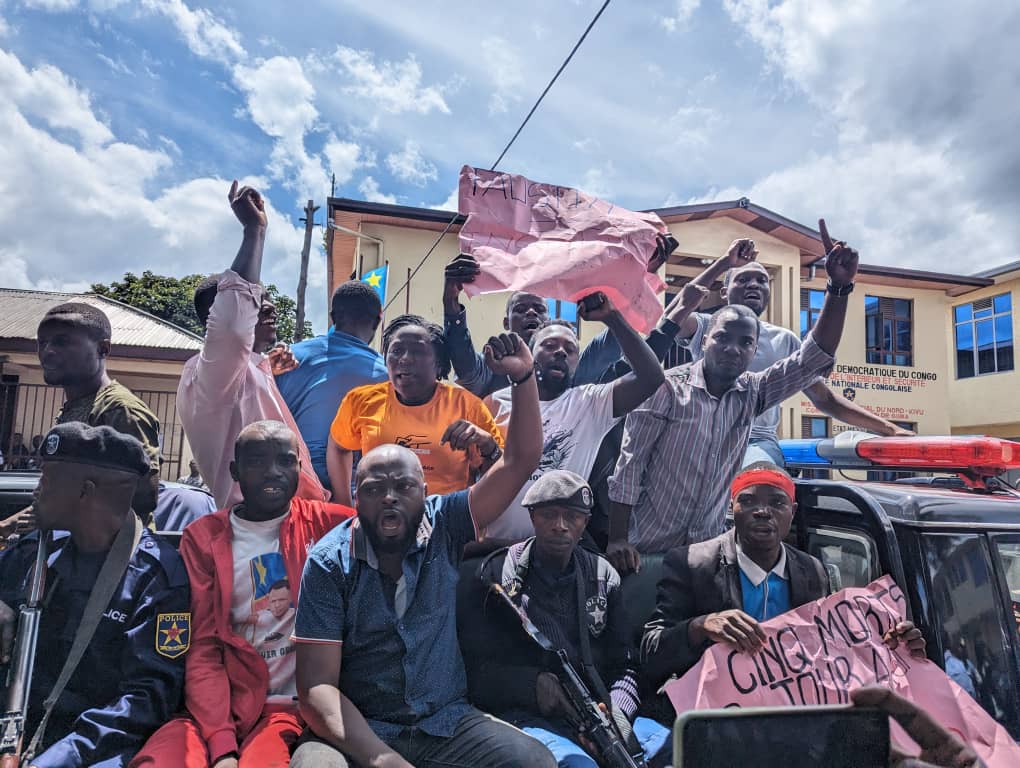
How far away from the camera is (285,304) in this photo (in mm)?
31875

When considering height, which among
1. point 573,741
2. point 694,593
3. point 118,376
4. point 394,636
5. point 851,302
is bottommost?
point 573,741

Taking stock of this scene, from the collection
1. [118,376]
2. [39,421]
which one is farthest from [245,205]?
[39,421]

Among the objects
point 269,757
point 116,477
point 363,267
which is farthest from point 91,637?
point 363,267

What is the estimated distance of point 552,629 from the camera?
272 centimetres

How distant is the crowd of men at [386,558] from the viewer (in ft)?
7.52

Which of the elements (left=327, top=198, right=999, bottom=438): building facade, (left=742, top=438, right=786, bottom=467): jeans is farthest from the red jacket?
(left=327, top=198, right=999, bottom=438): building facade

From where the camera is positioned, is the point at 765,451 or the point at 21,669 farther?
the point at 765,451

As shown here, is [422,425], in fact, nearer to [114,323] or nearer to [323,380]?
[323,380]

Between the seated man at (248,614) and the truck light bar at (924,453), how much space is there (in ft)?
8.57

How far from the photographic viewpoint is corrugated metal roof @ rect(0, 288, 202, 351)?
13.1m

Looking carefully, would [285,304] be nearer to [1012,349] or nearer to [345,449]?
[1012,349]

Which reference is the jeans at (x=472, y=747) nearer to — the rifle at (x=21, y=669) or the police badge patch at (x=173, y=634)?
the police badge patch at (x=173, y=634)

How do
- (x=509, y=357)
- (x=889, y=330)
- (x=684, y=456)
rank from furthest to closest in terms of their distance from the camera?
(x=889, y=330)
(x=684, y=456)
(x=509, y=357)

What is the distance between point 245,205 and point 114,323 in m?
14.2
